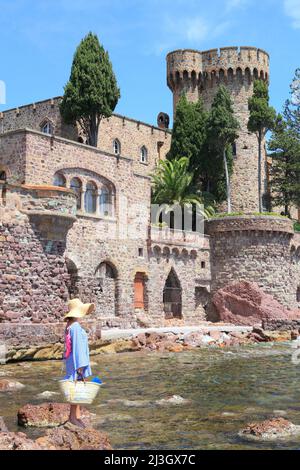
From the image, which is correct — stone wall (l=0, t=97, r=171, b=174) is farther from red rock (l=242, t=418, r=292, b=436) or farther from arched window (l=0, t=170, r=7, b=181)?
red rock (l=242, t=418, r=292, b=436)

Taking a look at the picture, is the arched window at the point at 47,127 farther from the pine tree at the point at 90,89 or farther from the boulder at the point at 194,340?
the boulder at the point at 194,340

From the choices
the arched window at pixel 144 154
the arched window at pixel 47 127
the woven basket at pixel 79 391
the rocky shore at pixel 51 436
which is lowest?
the rocky shore at pixel 51 436

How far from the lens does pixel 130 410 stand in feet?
35.3

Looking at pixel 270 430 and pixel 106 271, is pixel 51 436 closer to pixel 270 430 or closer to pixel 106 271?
pixel 270 430

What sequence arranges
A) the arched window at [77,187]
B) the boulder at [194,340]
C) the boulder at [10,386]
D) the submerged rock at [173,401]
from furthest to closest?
the arched window at [77,187]
the boulder at [194,340]
the boulder at [10,386]
the submerged rock at [173,401]

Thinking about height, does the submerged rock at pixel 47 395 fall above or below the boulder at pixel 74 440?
below

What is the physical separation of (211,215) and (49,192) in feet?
67.2

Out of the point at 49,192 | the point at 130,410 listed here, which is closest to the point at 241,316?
the point at 49,192

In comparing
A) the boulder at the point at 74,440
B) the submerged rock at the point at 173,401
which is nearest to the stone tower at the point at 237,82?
the submerged rock at the point at 173,401

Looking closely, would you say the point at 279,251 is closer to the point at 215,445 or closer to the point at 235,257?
the point at 235,257

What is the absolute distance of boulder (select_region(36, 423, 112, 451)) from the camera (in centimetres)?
742

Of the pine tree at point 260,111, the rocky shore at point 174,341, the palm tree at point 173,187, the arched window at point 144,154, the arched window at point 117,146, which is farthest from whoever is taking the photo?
the arched window at point 144,154

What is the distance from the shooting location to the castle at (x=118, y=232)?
19672 millimetres

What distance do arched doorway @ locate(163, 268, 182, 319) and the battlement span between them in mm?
18329
